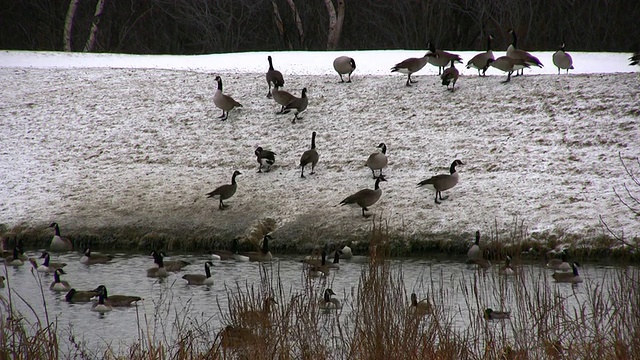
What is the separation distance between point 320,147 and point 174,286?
354 inches

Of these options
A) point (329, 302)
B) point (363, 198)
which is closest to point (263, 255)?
point (363, 198)

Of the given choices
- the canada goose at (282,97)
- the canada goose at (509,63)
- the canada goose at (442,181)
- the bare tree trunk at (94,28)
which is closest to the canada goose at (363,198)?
the canada goose at (442,181)

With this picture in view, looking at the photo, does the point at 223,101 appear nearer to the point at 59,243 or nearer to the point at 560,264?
the point at 59,243

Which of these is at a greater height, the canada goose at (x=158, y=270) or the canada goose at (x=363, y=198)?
the canada goose at (x=363, y=198)

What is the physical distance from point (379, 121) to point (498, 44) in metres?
22.8

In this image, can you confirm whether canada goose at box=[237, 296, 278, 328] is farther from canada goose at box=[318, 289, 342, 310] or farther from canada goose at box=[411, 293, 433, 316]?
canada goose at box=[318, 289, 342, 310]

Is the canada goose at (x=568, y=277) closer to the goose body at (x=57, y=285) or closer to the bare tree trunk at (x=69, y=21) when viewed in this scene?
the goose body at (x=57, y=285)

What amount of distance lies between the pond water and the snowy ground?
1498mm

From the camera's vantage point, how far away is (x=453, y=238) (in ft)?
49.9

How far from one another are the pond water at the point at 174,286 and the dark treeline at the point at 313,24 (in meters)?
26.1

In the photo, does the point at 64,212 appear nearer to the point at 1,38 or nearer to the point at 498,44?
the point at 498,44

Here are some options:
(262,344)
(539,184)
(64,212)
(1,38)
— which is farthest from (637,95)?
(1,38)

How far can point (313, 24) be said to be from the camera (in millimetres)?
47094

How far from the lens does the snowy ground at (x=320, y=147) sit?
54.0ft
